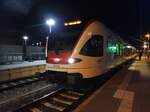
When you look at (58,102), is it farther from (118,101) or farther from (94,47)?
(94,47)

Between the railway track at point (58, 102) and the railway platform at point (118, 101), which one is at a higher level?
the railway platform at point (118, 101)

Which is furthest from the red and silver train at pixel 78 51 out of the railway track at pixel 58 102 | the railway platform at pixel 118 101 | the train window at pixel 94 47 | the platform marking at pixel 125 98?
the platform marking at pixel 125 98

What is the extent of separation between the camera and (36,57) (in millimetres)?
34594

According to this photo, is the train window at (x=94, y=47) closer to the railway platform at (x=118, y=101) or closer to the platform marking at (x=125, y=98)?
the railway platform at (x=118, y=101)

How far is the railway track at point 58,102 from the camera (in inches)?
291

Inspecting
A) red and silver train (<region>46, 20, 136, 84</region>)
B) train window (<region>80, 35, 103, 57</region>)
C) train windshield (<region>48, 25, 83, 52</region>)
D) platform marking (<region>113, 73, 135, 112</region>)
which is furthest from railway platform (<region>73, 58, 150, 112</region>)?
train windshield (<region>48, 25, 83, 52</region>)

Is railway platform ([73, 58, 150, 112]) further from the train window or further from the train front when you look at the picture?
the train front

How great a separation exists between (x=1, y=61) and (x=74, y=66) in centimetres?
1810

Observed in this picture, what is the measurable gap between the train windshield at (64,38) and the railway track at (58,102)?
1883mm

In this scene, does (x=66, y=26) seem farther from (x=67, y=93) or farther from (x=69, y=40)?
(x=67, y=93)

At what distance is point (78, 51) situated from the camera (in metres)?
9.23

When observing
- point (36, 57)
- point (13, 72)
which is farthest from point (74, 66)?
point (36, 57)

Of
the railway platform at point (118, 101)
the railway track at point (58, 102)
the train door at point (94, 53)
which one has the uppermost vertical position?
the train door at point (94, 53)

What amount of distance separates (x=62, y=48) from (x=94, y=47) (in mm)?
1384
